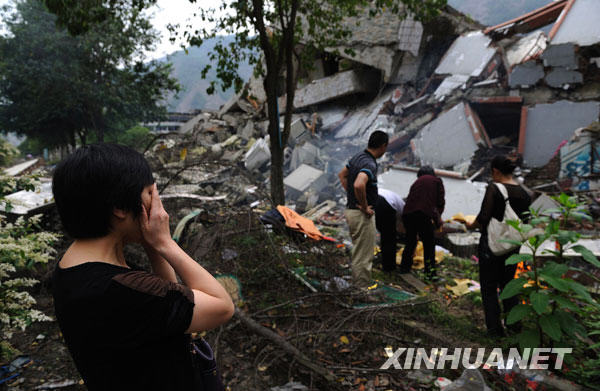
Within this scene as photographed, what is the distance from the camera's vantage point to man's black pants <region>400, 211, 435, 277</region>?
4242 millimetres

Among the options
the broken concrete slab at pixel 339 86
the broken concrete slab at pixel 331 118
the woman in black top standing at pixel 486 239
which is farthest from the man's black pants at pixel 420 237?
the broken concrete slab at pixel 339 86

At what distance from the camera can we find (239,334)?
2.88 meters

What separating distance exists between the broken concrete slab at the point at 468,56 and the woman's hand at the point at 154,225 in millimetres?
10320

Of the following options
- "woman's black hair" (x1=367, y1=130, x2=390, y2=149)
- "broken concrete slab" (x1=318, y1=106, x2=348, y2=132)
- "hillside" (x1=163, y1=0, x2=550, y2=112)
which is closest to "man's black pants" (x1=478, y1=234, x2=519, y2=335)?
"woman's black hair" (x1=367, y1=130, x2=390, y2=149)

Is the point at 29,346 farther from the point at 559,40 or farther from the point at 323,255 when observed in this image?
the point at 559,40

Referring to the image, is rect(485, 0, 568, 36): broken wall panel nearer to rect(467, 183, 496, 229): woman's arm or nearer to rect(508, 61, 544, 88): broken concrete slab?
rect(508, 61, 544, 88): broken concrete slab

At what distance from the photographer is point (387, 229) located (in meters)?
4.46

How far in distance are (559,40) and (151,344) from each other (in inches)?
413

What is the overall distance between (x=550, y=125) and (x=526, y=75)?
1435mm

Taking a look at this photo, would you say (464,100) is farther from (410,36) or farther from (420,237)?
(420,237)

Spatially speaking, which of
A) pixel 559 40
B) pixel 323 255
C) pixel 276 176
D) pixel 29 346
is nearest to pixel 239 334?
pixel 323 255

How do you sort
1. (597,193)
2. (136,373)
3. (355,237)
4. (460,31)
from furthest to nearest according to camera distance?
(460,31) → (597,193) → (355,237) → (136,373)

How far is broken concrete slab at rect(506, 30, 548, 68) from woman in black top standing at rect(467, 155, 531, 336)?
7.19m

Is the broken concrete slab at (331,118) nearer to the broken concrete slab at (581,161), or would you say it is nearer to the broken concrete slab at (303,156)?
the broken concrete slab at (303,156)
